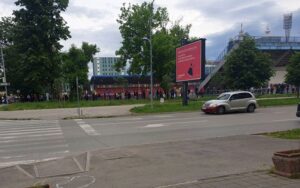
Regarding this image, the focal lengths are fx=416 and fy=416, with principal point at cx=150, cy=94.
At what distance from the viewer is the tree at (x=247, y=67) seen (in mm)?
39500

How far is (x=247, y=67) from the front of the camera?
129 ft

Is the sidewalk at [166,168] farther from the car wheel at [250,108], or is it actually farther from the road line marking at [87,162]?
the car wheel at [250,108]

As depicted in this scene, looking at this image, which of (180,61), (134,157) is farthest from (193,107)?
(134,157)

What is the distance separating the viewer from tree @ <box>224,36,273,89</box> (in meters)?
39.5

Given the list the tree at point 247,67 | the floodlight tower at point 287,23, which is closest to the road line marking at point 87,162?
the tree at point 247,67

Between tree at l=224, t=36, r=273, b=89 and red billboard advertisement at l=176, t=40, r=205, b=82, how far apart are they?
679cm

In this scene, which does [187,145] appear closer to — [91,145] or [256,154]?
[256,154]

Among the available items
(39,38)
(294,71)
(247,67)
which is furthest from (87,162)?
(39,38)

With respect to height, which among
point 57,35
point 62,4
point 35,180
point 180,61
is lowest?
point 35,180

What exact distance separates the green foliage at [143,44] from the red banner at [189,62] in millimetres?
21224

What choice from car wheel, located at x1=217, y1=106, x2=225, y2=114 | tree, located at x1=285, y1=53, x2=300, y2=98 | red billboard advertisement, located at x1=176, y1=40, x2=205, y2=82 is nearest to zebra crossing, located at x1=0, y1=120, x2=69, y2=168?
car wheel, located at x1=217, y1=106, x2=225, y2=114

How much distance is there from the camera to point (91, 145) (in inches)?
547

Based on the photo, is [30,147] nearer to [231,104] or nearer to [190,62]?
[231,104]

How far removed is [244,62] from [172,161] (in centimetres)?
3157
